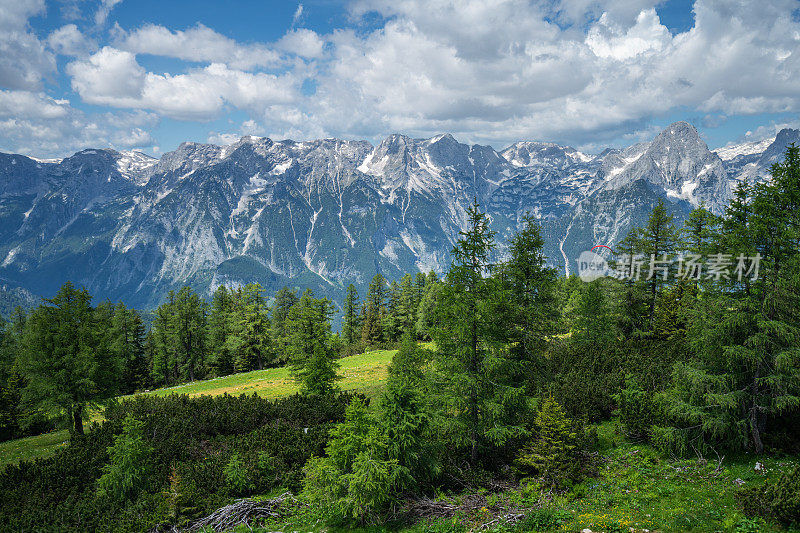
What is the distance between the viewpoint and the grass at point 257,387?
91.6 ft

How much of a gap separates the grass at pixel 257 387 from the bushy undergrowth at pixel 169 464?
483 cm

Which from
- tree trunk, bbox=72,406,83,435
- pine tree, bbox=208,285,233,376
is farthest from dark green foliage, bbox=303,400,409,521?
pine tree, bbox=208,285,233,376

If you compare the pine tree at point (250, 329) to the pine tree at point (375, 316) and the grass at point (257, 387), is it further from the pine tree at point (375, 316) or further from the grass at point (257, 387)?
the pine tree at point (375, 316)

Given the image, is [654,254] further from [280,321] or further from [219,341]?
[219,341]

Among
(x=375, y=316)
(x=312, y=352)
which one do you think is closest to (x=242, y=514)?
(x=312, y=352)

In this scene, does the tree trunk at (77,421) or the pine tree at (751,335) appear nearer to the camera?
the pine tree at (751,335)

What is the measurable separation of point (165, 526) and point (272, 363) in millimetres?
49784

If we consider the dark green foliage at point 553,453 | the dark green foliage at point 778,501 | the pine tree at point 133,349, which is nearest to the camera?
the dark green foliage at point 778,501

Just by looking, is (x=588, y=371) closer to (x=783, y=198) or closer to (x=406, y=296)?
(x=783, y=198)

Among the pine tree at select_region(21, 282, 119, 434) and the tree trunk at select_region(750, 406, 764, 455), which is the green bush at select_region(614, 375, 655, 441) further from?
the pine tree at select_region(21, 282, 119, 434)

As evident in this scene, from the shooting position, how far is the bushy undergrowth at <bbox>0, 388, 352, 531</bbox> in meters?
16.2

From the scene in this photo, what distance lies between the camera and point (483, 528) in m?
12.5

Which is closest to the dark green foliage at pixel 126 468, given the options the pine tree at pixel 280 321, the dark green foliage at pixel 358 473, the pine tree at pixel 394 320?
the dark green foliage at pixel 358 473

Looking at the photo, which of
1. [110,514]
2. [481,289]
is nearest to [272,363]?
[110,514]
